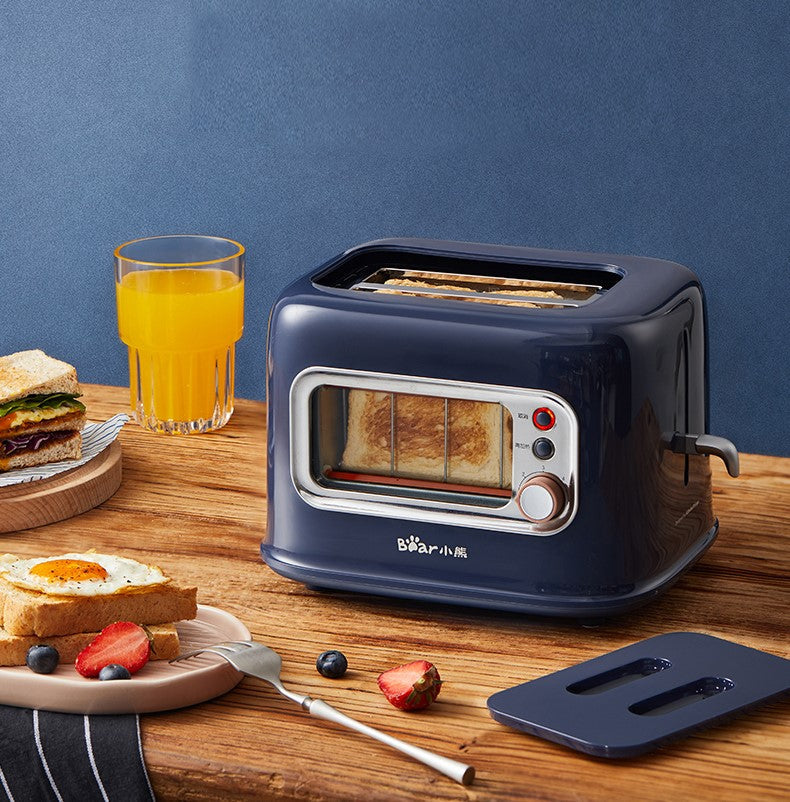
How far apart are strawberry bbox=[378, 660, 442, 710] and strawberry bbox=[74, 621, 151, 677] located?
0.21m

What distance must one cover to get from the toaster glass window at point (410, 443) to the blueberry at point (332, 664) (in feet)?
0.61

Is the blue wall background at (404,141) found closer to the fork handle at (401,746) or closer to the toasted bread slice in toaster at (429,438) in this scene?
the toasted bread slice in toaster at (429,438)

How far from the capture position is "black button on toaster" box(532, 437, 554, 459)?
124cm

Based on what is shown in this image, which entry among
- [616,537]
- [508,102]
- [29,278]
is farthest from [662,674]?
[29,278]

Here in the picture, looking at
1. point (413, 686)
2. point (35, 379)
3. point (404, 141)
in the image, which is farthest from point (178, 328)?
point (413, 686)

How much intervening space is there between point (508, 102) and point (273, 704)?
3.66 feet

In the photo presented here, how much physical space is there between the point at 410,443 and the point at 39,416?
60cm

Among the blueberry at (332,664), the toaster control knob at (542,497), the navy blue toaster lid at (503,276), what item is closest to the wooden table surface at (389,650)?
the blueberry at (332,664)

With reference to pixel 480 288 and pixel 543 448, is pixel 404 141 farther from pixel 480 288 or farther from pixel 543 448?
pixel 543 448

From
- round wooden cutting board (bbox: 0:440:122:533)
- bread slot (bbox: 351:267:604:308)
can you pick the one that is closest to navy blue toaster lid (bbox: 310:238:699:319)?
bread slot (bbox: 351:267:604:308)

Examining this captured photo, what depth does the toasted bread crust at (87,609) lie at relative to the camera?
1.17 m

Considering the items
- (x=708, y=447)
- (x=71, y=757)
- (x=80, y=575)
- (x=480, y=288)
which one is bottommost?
(x=71, y=757)

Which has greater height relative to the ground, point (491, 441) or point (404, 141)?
point (404, 141)

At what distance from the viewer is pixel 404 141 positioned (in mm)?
2043
